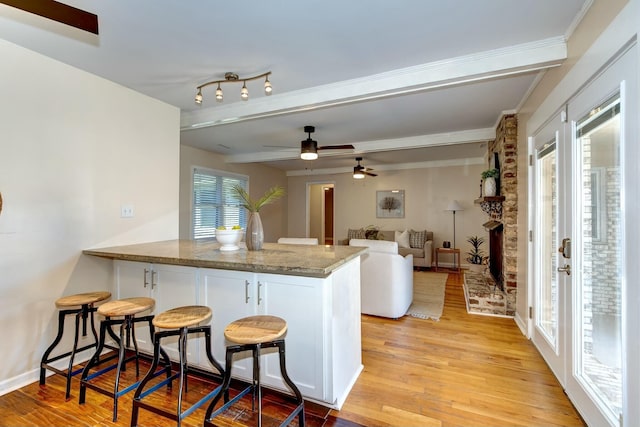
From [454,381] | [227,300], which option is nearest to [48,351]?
[227,300]

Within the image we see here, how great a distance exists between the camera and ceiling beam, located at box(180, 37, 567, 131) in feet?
7.23

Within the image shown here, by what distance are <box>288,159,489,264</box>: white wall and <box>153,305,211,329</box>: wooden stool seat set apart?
250 inches

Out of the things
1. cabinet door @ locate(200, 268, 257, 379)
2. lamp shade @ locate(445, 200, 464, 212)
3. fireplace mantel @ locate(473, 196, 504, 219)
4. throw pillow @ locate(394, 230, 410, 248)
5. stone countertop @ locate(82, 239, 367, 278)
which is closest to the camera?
stone countertop @ locate(82, 239, 367, 278)

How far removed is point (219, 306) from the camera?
2.21m

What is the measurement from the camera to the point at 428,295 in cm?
468

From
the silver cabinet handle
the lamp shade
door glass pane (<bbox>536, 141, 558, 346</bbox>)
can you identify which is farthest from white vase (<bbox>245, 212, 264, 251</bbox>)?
the lamp shade

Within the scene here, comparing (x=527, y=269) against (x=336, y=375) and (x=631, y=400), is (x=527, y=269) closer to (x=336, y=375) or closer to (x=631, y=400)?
(x=631, y=400)

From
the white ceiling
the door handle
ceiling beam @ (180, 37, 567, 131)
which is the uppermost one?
the white ceiling

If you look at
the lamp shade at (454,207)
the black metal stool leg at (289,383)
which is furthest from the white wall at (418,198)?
the black metal stool leg at (289,383)

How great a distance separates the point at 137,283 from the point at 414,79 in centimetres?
297

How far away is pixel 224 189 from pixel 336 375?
5.20m

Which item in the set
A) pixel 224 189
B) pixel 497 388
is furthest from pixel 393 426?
pixel 224 189

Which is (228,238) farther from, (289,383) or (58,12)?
(58,12)

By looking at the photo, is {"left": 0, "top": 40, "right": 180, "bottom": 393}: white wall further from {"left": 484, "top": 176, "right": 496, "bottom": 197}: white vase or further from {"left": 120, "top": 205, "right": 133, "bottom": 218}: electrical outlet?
{"left": 484, "top": 176, "right": 496, "bottom": 197}: white vase
